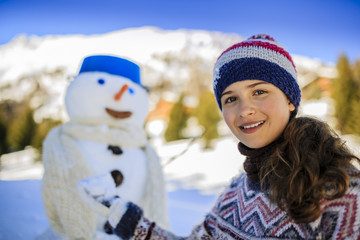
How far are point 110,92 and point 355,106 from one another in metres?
9.46

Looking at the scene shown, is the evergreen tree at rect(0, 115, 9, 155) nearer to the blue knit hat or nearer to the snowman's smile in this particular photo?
the blue knit hat

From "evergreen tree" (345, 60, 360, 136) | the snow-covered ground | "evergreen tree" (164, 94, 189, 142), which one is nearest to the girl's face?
the snow-covered ground

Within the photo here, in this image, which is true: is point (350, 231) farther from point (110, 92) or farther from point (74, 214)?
point (110, 92)

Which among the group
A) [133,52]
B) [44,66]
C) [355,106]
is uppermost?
[133,52]

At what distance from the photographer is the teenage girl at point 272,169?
91cm

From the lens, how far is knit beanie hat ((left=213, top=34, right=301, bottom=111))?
1.16 meters

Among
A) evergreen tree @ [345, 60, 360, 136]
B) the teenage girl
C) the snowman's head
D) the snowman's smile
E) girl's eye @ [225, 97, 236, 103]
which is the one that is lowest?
the teenage girl

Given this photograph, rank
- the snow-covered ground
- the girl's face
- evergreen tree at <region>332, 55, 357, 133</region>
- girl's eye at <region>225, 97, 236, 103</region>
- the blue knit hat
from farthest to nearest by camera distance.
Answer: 1. evergreen tree at <region>332, 55, 357, 133</region>
2. the blue knit hat
3. the snow-covered ground
4. girl's eye at <region>225, 97, 236, 103</region>
5. the girl's face

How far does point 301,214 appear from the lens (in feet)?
2.98

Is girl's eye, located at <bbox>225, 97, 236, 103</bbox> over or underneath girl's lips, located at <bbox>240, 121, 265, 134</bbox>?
over

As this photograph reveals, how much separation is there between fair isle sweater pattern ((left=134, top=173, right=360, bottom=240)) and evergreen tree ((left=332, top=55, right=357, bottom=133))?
424 inches

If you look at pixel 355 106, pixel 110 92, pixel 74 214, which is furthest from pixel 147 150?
pixel 355 106

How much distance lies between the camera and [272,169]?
104cm

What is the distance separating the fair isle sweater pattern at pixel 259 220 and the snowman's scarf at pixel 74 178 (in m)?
1.05
